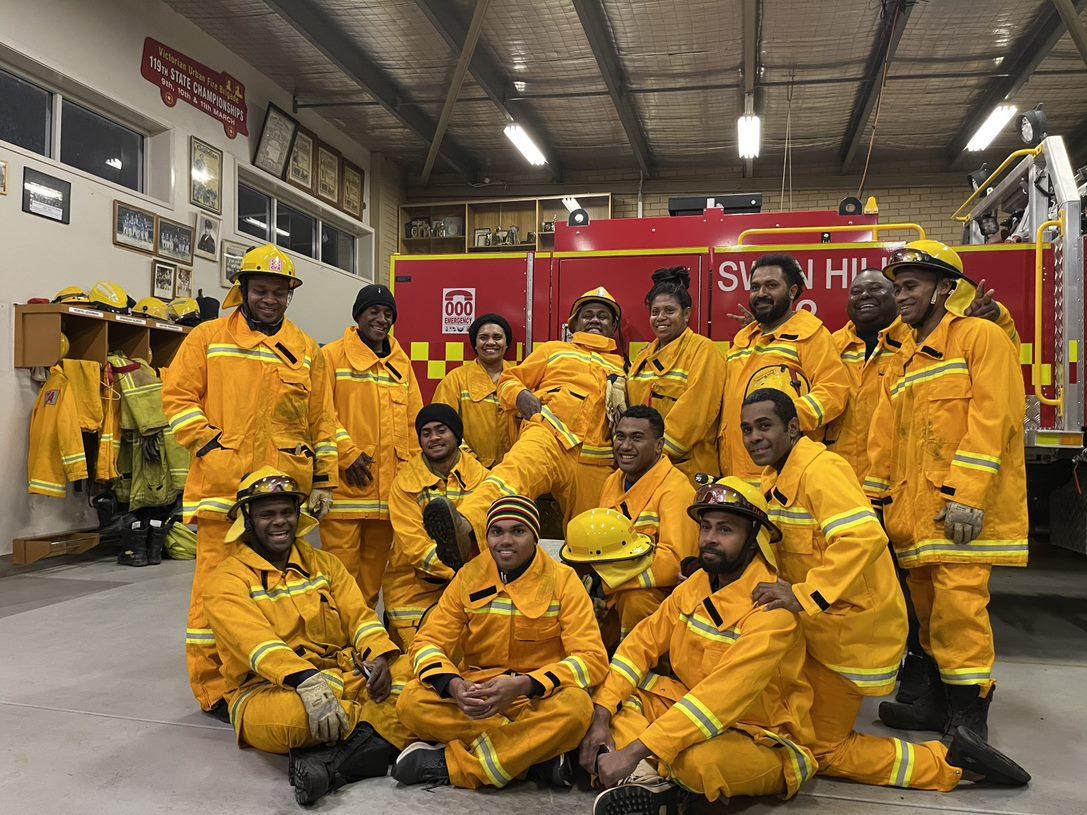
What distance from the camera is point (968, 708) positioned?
2.98 m

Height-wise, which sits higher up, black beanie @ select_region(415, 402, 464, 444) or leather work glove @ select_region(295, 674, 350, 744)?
black beanie @ select_region(415, 402, 464, 444)

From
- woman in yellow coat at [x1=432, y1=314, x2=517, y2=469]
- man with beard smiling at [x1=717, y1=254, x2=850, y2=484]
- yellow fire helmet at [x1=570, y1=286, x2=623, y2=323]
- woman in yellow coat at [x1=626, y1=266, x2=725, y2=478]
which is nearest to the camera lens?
man with beard smiling at [x1=717, y1=254, x2=850, y2=484]

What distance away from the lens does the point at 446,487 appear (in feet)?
12.4

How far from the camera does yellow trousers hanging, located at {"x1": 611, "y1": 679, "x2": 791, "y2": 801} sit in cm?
240

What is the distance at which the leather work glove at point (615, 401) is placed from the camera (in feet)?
12.9

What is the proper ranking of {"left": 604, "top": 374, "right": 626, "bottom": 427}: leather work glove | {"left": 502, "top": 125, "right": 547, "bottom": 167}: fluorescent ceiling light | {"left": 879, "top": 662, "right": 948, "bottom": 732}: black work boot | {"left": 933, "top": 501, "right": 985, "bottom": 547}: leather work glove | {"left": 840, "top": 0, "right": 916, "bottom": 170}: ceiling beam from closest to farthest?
{"left": 933, "top": 501, "right": 985, "bottom": 547}: leather work glove
{"left": 879, "top": 662, "right": 948, "bottom": 732}: black work boot
{"left": 604, "top": 374, "right": 626, "bottom": 427}: leather work glove
{"left": 840, "top": 0, "right": 916, "bottom": 170}: ceiling beam
{"left": 502, "top": 125, "right": 547, "bottom": 167}: fluorescent ceiling light

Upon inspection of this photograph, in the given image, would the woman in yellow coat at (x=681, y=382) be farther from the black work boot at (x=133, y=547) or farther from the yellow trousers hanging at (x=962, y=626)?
the black work boot at (x=133, y=547)

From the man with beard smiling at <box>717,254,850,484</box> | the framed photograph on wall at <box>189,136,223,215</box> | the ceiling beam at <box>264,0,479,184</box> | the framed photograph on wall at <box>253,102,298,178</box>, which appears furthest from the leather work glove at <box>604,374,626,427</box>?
the framed photograph on wall at <box>253,102,298,178</box>

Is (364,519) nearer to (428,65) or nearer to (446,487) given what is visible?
(446,487)

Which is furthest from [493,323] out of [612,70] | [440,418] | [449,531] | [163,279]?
[612,70]

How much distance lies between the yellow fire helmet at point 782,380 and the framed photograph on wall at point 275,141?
8.63 m

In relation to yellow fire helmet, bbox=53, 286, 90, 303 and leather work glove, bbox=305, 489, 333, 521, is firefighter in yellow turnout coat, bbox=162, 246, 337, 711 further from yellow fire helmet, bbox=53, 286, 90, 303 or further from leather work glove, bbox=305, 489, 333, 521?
yellow fire helmet, bbox=53, 286, 90, 303

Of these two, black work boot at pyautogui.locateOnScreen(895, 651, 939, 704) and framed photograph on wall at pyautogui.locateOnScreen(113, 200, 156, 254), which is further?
framed photograph on wall at pyautogui.locateOnScreen(113, 200, 156, 254)

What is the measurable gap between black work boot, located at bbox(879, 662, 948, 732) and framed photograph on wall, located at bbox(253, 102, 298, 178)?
961 centimetres
